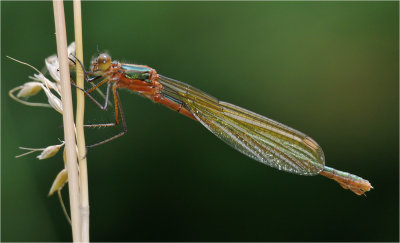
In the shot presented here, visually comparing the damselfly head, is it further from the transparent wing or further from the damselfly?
the transparent wing

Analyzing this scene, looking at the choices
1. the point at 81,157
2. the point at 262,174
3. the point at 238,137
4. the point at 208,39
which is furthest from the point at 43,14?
the point at 81,157

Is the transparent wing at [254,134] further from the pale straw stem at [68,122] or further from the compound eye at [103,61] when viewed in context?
the pale straw stem at [68,122]

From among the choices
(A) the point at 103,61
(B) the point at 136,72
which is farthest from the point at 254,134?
(A) the point at 103,61

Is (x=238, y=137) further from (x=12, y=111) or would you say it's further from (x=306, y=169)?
(x=12, y=111)

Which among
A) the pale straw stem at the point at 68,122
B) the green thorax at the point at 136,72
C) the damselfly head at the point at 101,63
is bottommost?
the pale straw stem at the point at 68,122

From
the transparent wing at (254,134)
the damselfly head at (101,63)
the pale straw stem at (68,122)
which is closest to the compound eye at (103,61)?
the damselfly head at (101,63)

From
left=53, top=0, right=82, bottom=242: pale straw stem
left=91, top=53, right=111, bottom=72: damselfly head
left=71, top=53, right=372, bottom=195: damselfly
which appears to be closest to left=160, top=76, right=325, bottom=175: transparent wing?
left=71, top=53, right=372, bottom=195: damselfly

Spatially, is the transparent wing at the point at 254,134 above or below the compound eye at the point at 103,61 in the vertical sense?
below
